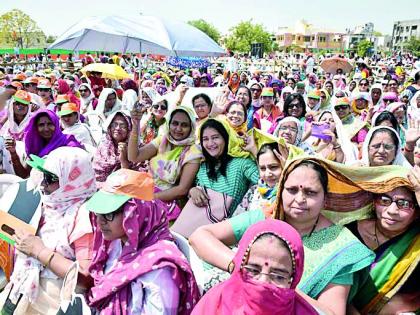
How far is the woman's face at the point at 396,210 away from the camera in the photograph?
6.27 ft

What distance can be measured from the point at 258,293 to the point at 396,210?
35.7 inches

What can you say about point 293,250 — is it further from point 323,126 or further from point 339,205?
point 323,126

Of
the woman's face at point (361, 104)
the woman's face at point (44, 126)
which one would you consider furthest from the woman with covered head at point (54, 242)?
the woman's face at point (361, 104)

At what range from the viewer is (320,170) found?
1.88 m

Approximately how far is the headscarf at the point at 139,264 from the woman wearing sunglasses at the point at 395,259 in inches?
33.3

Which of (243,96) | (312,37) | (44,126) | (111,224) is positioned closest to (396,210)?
(111,224)

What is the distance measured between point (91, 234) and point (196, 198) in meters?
1.12

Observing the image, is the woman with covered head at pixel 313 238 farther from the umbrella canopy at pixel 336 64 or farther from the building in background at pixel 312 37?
the building in background at pixel 312 37

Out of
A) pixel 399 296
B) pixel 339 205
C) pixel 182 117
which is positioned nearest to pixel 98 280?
pixel 339 205

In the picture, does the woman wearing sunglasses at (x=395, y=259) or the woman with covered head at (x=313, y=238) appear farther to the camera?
the woman wearing sunglasses at (x=395, y=259)

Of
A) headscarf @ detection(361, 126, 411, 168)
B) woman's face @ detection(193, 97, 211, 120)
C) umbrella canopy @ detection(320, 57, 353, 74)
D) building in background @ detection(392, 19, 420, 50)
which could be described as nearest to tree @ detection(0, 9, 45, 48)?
umbrella canopy @ detection(320, 57, 353, 74)

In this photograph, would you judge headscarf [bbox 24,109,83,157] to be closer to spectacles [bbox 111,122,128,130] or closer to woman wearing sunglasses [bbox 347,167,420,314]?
spectacles [bbox 111,122,128,130]

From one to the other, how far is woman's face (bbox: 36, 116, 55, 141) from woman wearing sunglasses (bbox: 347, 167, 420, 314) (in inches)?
126

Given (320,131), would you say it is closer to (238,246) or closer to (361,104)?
(361,104)
